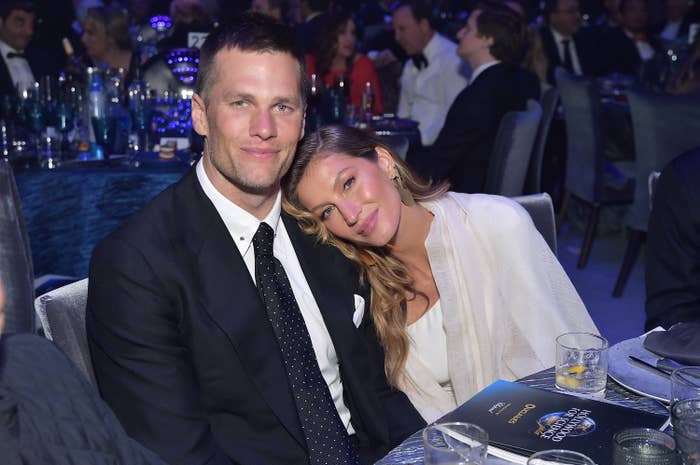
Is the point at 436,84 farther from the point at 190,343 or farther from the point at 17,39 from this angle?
the point at 190,343

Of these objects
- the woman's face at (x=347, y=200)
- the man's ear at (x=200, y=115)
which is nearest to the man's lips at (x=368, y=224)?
the woman's face at (x=347, y=200)

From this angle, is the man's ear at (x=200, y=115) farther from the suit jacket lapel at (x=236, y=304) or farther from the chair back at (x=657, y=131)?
the chair back at (x=657, y=131)

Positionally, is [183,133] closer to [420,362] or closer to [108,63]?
[108,63]

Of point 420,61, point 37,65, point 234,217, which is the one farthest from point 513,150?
point 37,65

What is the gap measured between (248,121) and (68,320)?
0.55 metres

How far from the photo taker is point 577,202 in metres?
6.23

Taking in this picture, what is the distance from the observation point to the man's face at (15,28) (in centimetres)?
588

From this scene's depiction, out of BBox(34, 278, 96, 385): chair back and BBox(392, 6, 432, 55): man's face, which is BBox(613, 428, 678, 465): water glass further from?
BBox(392, 6, 432, 55): man's face

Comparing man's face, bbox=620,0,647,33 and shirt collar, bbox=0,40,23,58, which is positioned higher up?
man's face, bbox=620,0,647,33

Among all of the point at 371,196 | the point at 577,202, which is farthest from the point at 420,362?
the point at 577,202

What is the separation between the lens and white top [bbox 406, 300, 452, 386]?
2219mm

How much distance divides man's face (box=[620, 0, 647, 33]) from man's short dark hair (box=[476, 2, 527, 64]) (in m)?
3.54

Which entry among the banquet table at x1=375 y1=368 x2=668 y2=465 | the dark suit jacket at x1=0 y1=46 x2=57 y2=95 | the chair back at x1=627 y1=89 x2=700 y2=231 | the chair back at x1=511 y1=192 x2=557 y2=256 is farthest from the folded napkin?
the dark suit jacket at x1=0 y1=46 x2=57 y2=95

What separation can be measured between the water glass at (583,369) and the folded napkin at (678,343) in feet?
0.36
